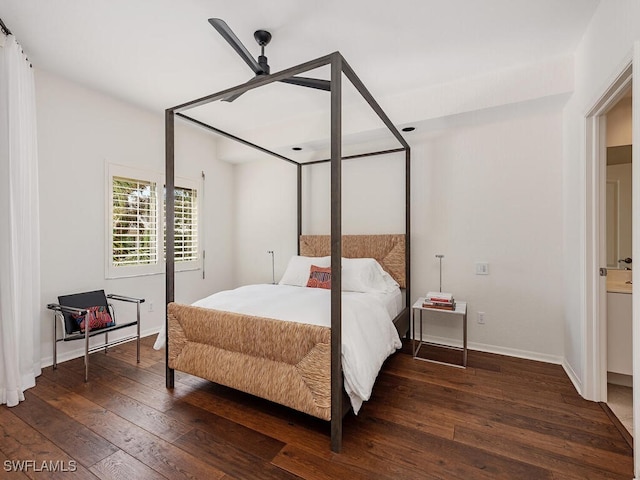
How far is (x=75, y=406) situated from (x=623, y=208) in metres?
4.30

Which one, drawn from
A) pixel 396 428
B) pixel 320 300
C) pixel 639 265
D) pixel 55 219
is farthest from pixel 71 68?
pixel 639 265

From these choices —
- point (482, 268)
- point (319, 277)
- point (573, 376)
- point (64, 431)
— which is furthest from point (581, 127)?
point (64, 431)

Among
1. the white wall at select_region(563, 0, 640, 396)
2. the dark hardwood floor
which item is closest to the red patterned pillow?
the dark hardwood floor

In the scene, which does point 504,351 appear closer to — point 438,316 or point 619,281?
point 438,316

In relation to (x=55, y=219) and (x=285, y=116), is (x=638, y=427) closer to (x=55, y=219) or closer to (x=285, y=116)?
(x=285, y=116)

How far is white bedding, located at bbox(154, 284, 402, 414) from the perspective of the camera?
1800 mm

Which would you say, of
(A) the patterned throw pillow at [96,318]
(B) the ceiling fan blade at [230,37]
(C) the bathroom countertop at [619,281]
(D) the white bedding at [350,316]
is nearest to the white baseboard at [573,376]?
(C) the bathroom countertop at [619,281]

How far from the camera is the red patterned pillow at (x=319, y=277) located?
10.6 feet

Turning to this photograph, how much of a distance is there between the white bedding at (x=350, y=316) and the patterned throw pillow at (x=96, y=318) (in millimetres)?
763

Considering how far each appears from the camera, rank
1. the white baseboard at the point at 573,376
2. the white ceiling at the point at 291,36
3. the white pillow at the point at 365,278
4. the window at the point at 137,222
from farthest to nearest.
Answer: the window at the point at 137,222 < the white pillow at the point at 365,278 < the white baseboard at the point at 573,376 < the white ceiling at the point at 291,36

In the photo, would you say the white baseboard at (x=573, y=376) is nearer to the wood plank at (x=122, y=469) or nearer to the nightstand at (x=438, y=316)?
the nightstand at (x=438, y=316)

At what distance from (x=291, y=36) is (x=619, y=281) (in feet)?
10.5

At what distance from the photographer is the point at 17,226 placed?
7.55ft

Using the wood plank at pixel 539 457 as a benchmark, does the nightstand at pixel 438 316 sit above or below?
above
